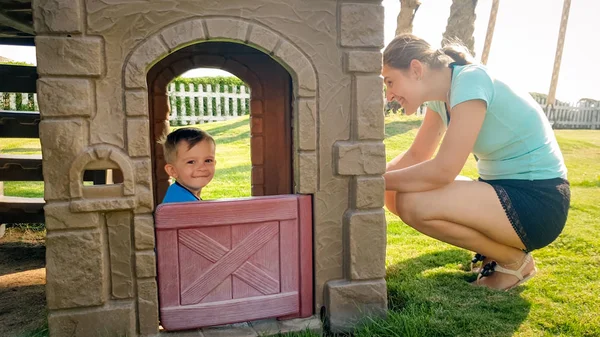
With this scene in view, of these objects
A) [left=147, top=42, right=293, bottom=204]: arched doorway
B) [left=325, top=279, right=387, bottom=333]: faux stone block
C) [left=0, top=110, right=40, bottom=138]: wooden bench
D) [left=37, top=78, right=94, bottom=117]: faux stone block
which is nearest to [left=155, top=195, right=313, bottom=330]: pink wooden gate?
[left=325, top=279, right=387, bottom=333]: faux stone block

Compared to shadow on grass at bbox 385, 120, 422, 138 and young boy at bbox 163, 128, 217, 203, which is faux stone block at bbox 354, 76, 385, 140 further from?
shadow on grass at bbox 385, 120, 422, 138

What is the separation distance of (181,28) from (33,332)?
6.55ft

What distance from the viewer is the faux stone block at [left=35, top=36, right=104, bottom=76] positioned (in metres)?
2.28

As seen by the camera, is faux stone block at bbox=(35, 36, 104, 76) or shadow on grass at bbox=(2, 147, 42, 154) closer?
faux stone block at bbox=(35, 36, 104, 76)

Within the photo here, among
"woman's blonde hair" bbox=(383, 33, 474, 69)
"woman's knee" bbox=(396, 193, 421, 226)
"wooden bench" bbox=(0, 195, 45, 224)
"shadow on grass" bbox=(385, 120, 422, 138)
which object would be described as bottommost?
"wooden bench" bbox=(0, 195, 45, 224)

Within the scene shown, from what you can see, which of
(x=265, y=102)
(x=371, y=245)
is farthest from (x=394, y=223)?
(x=371, y=245)

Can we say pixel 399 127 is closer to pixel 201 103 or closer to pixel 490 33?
pixel 490 33

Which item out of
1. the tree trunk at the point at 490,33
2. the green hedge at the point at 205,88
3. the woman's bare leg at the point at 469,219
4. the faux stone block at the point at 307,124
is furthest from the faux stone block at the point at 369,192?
the tree trunk at the point at 490,33

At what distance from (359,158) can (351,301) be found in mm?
856

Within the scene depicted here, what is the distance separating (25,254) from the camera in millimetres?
4512

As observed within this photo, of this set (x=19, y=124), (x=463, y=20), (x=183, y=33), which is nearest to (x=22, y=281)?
(x=19, y=124)

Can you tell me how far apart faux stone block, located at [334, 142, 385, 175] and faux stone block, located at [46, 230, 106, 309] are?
1359 millimetres

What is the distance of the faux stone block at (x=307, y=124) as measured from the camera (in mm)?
2600

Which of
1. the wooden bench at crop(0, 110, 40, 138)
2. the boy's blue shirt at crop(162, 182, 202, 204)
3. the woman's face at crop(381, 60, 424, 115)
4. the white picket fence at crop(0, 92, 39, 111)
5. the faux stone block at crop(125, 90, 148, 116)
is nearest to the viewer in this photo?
the faux stone block at crop(125, 90, 148, 116)
